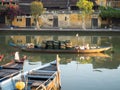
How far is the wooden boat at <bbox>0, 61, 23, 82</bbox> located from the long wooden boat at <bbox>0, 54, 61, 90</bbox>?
448 millimetres

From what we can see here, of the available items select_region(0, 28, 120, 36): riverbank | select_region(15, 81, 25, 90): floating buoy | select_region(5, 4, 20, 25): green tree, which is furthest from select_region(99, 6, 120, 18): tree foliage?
select_region(15, 81, 25, 90): floating buoy

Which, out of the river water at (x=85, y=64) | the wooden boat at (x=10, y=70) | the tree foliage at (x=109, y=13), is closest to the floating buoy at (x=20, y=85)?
the wooden boat at (x=10, y=70)

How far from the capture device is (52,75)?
1936 centimetres

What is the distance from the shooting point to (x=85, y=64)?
2823cm

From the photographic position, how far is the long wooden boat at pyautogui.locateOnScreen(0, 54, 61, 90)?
56.3ft

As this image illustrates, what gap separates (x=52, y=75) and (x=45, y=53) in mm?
12746

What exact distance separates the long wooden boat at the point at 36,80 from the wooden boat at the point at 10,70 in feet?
1.47

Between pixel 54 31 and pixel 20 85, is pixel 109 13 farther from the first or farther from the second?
pixel 20 85

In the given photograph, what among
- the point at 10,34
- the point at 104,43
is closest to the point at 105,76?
the point at 104,43

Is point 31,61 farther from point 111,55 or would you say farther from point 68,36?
point 68,36

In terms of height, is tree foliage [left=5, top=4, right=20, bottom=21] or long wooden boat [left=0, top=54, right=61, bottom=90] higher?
tree foliage [left=5, top=4, right=20, bottom=21]

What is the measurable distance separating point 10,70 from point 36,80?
5.95 feet

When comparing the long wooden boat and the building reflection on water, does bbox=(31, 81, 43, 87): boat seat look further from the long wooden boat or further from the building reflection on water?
the building reflection on water

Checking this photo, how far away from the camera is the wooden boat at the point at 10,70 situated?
18.7 meters
